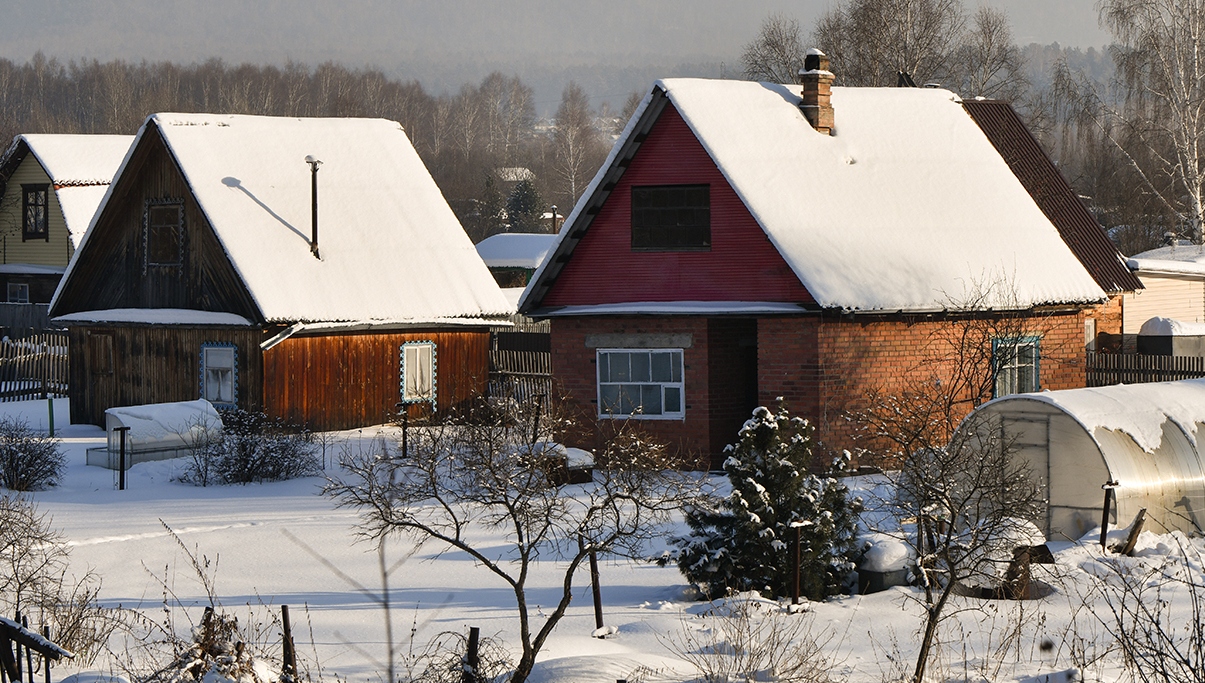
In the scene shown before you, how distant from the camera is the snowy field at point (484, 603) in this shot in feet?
28.4

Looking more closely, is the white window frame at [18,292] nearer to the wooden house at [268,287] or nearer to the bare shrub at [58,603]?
the wooden house at [268,287]

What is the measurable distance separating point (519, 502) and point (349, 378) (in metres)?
14.5

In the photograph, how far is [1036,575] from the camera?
456 inches

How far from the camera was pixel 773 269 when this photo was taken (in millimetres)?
18875

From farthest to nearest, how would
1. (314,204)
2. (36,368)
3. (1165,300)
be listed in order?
(36,368)
(1165,300)
(314,204)

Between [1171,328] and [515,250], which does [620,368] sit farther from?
[515,250]

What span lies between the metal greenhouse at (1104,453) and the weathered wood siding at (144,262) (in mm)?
15191

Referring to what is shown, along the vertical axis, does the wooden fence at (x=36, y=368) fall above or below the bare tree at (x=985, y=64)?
below

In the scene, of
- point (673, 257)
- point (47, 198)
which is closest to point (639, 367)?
point (673, 257)

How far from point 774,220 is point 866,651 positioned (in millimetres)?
10788

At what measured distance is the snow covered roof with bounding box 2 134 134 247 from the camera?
3972 cm

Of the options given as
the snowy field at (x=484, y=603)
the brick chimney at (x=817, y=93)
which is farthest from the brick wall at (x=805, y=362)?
the snowy field at (x=484, y=603)

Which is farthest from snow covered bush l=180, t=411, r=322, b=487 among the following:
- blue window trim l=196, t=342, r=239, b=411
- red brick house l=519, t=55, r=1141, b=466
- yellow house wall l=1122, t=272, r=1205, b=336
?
yellow house wall l=1122, t=272, r=1205, b=336

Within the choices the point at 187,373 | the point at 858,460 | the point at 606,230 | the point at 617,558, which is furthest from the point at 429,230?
the point at 617,558
